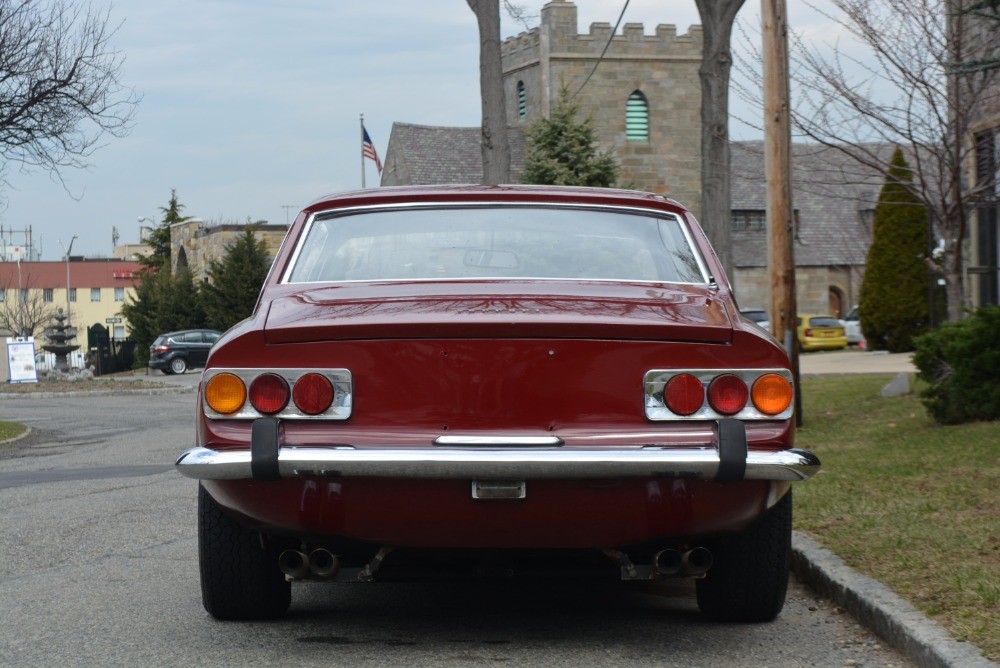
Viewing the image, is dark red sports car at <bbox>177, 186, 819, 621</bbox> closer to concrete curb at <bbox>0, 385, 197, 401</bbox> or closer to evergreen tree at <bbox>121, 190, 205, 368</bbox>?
concrete curb at <bbox>0, 385, 197, 401</bbox>

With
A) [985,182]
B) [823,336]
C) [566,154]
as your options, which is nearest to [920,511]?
[985,182]

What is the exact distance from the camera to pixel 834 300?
60.9m

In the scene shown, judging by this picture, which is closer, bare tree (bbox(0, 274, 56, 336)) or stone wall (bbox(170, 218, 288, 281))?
stone wall (bbox(170, 218, 288, 281))

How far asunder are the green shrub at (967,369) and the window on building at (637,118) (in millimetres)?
48134

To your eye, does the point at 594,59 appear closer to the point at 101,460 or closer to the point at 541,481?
the point at 101,460

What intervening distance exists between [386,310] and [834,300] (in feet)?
192

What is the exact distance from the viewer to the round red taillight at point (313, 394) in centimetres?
427

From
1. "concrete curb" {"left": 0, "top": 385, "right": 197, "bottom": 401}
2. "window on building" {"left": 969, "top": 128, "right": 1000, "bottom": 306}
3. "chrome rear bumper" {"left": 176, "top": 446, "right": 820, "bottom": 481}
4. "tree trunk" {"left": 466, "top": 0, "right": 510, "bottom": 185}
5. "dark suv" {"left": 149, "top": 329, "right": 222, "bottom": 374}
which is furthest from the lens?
"dark suv" {"left": 149, "top": 329, "right": 222, "bottom": 374}

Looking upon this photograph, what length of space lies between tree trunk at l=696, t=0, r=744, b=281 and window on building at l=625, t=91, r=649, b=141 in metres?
43.6

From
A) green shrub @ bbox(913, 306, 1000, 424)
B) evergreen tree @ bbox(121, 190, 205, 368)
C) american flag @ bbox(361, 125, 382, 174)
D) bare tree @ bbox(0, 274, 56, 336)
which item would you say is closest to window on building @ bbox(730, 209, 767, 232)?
american flag @ bbox(361, 125, 382, 174)

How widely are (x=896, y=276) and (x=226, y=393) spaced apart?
32084 mm

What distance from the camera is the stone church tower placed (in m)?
57.6

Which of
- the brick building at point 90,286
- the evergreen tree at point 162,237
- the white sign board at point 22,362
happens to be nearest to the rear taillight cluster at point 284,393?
the white sign board at point 22,362

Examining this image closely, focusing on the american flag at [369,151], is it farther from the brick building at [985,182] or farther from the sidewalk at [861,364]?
the brick building at [985,182]
